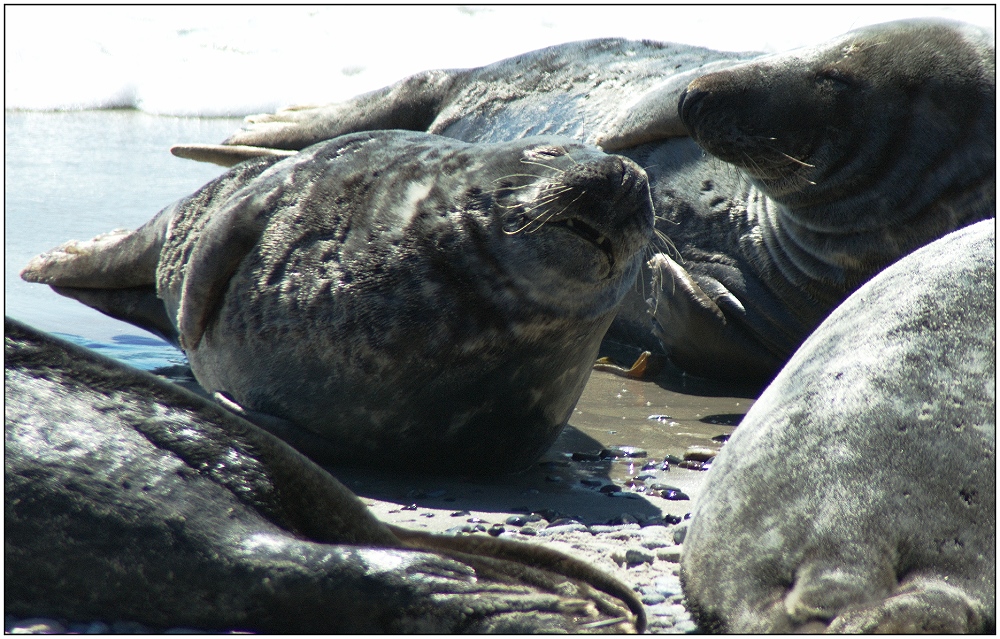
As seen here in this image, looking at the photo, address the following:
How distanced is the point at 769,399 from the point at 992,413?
0.48m

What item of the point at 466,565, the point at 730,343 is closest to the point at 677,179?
the point at 730,343

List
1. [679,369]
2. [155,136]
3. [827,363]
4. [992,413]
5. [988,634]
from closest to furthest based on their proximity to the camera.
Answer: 1. [988,634]
2. [992,413]
3. [827,363]
4. [679,369]
5. [155,136]

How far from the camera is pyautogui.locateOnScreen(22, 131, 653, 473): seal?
3309 millimetres

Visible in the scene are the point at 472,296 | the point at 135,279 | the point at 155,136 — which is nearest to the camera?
the point at 472,296

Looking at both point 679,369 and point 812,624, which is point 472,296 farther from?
point 679,369

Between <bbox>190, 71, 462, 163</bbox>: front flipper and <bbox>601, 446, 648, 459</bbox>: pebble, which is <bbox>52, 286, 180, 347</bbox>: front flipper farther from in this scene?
<bbox>601, 446, 648, 459</bbox>: pebble

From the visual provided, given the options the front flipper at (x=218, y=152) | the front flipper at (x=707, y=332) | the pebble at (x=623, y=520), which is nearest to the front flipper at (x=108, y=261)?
the front flipper at (x=218, y=152)

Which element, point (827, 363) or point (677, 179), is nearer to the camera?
point (827, 363)

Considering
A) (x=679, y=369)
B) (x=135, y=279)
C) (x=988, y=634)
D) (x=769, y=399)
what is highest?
(x=769, y=399)

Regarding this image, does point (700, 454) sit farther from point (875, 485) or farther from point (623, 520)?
point (875, 485)

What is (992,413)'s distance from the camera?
2.02 metres

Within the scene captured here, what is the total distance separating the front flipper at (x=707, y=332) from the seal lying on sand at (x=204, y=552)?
306cm

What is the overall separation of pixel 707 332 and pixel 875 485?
3.11 m

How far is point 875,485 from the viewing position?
1.99 metres
